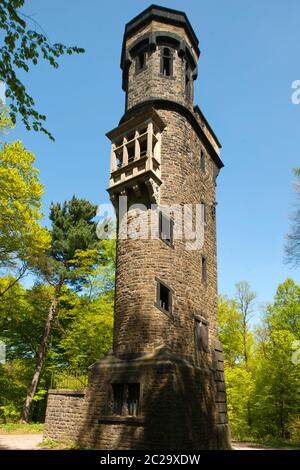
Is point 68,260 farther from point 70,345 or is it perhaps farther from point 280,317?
point 280,317

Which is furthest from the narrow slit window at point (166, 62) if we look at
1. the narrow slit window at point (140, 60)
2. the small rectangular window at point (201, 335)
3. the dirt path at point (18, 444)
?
the dirt path at point (18, 444)

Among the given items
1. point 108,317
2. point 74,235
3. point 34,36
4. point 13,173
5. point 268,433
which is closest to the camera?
point 34,36

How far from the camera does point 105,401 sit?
36.0 ft

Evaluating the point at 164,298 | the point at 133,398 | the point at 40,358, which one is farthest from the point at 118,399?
the point at 40,358

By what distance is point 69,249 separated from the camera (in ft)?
78.7

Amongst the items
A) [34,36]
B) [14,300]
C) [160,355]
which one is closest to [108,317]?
[14,300]

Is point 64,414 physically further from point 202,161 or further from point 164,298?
point 202,161

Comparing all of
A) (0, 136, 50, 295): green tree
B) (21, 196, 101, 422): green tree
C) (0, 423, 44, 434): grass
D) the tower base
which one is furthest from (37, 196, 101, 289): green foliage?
the tower base

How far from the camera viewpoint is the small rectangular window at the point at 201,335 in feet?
42.4

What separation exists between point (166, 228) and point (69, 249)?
12640 millimetres

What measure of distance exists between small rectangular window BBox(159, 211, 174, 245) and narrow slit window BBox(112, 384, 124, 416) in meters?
4.75

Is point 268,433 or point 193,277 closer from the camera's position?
point 193,277

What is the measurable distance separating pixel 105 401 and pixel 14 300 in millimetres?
12155

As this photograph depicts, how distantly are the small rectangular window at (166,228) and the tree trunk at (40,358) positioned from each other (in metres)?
12.6
